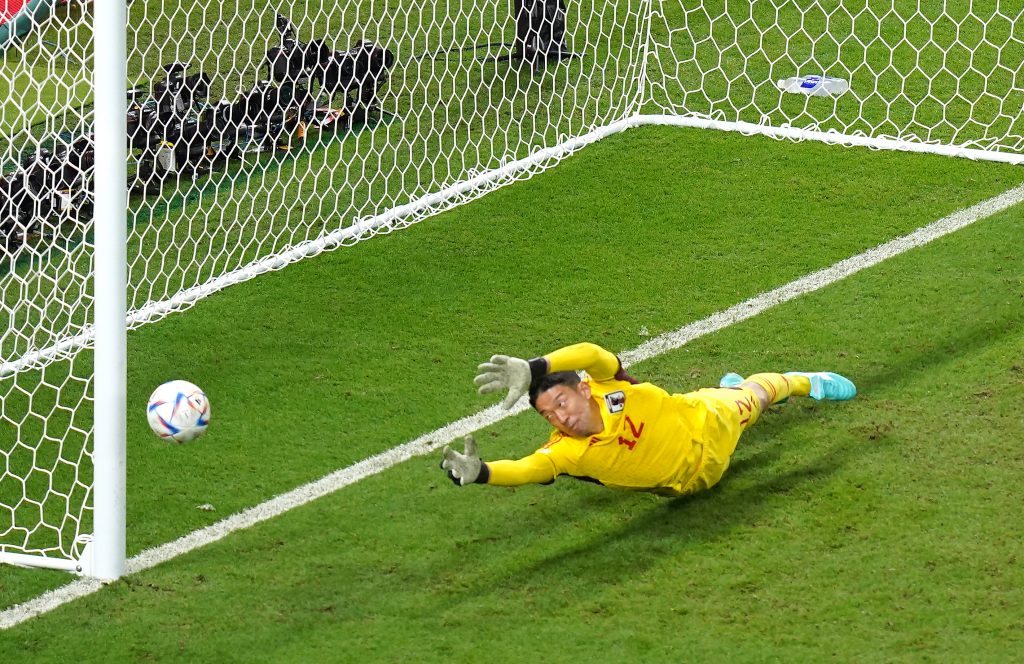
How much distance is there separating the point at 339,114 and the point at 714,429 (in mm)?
3720

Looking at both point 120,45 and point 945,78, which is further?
point 945,78

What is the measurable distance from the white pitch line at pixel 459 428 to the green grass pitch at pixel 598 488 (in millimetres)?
65

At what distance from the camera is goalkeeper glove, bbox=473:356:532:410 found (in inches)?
212

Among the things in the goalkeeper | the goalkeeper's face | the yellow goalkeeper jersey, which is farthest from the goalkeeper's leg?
the goalkeeper's face

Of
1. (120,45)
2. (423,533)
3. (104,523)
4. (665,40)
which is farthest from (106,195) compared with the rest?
(665,40)

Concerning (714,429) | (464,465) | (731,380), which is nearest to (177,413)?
(464,465)

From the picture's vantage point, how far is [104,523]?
18.5 ft

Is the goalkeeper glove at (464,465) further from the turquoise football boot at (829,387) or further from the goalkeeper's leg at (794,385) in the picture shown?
the turquoise football boot at (829,387)

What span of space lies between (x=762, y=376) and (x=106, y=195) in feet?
8.71

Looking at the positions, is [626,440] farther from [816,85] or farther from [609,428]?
[816,85]

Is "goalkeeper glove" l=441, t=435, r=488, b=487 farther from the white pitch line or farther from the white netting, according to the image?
the white netting

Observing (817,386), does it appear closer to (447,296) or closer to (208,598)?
(447,296)

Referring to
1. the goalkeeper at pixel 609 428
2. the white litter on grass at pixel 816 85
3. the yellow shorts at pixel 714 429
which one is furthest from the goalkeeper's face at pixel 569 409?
the white litter on grass at pixel 816 85

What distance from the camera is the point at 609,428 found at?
5750mm
